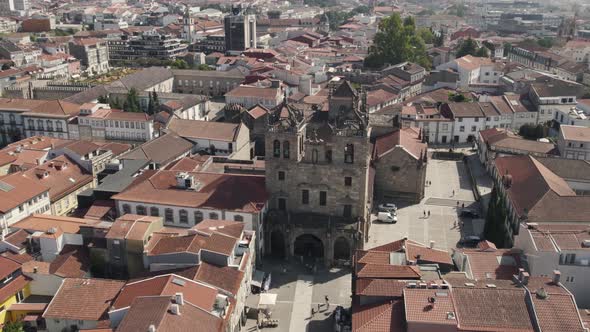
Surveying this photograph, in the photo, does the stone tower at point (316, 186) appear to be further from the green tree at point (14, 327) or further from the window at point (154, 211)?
the green tree at point (14, 327)

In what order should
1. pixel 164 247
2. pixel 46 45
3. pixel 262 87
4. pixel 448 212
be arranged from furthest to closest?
pixel 46 45 < pixel 262 87 < pixel 448 212 < pixel 164 247

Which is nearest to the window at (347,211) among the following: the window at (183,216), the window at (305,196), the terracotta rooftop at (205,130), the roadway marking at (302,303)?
the window at (305,196)

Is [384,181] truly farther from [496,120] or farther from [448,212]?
[496,120]

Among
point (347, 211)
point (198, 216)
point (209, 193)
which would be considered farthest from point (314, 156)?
point (198, 216)

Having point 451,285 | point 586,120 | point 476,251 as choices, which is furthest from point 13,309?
point 586,120

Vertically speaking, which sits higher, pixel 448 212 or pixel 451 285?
pixel 451 285

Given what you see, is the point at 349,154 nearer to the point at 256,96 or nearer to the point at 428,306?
the point at 428,306

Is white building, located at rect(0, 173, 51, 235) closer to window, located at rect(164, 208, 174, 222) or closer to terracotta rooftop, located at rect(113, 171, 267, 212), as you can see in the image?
terracotta rooftop, located at rect(113, 171, 267, 212)
